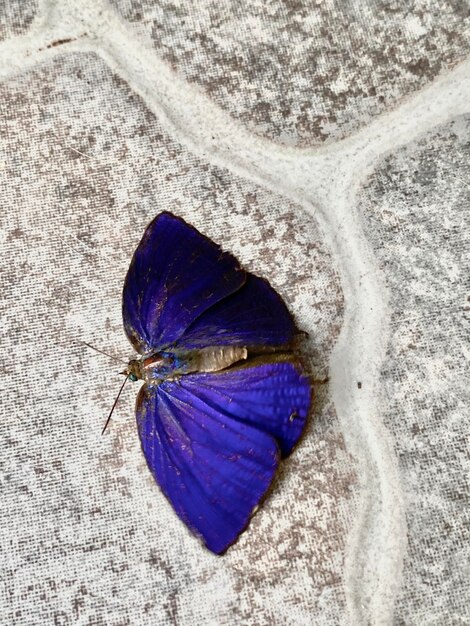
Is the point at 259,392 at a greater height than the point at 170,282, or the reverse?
the point at 170,282

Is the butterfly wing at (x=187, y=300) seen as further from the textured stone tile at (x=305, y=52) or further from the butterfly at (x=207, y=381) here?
the textured stone tile at (x=305, y=52)

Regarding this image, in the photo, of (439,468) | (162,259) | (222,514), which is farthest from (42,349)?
(439,468)

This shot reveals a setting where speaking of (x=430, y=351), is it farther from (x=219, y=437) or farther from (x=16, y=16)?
(x=16, y=16)

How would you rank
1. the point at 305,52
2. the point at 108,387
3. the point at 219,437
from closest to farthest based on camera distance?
the point at 219,437 → the point at 108,387 → the point at 305,52

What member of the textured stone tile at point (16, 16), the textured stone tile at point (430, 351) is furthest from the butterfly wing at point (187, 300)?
the textured stone tile at point (16, 16)

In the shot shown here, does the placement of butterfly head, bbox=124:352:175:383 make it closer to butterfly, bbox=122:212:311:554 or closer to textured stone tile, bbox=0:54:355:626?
butterfly, bbox=122:212:311:554

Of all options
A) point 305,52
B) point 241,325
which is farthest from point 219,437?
point 305,52

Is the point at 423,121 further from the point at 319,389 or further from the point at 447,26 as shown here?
the point at 319,389
